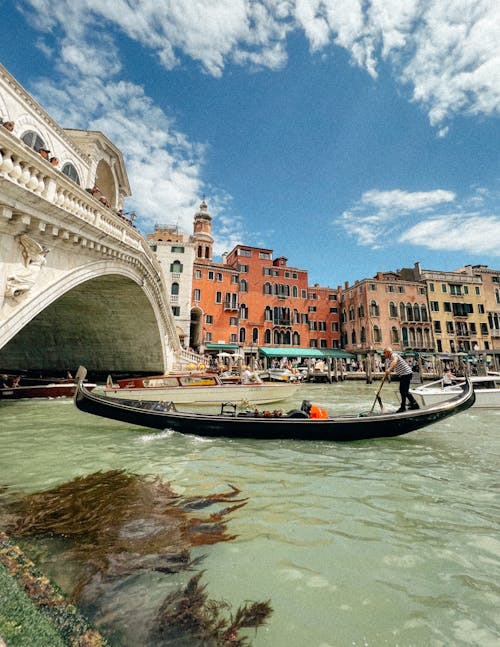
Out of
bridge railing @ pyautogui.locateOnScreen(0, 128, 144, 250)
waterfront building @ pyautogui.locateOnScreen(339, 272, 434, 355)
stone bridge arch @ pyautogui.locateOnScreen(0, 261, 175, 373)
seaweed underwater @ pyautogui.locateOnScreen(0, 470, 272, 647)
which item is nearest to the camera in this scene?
seaweed underwater @ pyautogui.locateOnScreen(0, 470, 272, 647)

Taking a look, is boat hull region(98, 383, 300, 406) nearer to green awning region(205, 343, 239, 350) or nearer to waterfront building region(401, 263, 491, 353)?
green awning region(205, 343, 239, 350)

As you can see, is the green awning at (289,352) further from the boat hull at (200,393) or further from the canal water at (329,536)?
the canal water at (329,536)

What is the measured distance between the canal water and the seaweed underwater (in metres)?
0.08

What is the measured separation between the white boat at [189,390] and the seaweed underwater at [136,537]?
20.7ft

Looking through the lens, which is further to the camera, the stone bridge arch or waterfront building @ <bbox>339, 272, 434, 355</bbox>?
waterfront building @ <bbox>339, 272, 434, 355</bbox>

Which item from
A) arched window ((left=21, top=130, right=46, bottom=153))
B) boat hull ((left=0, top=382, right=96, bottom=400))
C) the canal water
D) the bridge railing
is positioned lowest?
the canal water

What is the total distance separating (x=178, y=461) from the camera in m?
4.91

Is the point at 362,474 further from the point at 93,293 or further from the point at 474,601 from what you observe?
the point at 93,293

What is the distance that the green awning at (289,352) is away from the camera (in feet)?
97.7

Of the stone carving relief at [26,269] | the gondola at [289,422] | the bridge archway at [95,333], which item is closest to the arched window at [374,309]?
the bridge archway at [95,333]

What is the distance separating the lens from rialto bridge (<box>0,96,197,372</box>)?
16.3ft

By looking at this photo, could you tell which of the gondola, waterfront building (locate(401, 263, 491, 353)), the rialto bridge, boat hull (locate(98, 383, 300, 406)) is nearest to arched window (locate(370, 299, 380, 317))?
waterfront building (locate(401, 263, 491, 353))

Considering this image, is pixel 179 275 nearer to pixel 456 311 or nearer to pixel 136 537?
pixel 136 537

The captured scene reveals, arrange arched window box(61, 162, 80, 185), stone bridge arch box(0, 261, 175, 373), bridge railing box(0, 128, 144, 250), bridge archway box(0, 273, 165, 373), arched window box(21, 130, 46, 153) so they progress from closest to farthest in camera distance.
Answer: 1. bridge railing box(0, 128, 144, 250)
2. arched window box(21, 130, 46, 153)
3. arched window box(61, 162, 80, 185)
4. stone bridge arch box(0, 261, 175, 373)
5. bridge archway box(0, 273, 165, 373)
